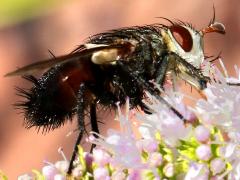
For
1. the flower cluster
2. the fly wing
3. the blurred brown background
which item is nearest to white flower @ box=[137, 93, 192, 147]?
the flower cluster

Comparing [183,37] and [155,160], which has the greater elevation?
[183,37]

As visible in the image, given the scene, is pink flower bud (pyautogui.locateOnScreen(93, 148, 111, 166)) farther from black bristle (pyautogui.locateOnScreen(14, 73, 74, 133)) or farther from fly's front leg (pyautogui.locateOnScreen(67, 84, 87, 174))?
black bristle (pyautogui.locateOnScreen(14, 73, 74, 133))

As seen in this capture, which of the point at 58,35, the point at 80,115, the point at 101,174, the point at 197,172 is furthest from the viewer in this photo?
the point at 58,35

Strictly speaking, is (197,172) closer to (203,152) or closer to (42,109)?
(203,152)

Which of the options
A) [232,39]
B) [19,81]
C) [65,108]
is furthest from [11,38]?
[65,108]

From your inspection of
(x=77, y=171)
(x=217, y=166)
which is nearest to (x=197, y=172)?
(x=217, y=166)

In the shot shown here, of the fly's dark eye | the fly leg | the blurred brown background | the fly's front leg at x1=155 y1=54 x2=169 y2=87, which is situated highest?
the fly's dark eye

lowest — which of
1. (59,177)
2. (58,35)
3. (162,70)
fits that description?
(58,35)
